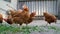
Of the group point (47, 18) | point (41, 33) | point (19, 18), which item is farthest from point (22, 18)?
point (41, 33)

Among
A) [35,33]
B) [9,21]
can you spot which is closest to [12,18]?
[9,21]

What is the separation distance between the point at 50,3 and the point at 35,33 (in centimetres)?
844

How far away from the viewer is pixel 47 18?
12.4 ft

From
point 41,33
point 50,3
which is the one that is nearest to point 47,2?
point 50,3

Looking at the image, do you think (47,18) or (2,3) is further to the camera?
(2,3)

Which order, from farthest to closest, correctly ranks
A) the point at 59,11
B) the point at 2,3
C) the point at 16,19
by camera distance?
1. the point at 59,11
2. the point at 2,3
3. the point at 16,19

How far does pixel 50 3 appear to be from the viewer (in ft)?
34.4

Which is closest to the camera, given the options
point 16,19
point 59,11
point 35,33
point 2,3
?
point 35,33

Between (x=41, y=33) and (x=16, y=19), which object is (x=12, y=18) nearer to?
(x=16, y=19)

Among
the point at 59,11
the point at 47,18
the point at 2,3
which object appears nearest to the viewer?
the point at 47,18

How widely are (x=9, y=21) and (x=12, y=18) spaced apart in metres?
0.08

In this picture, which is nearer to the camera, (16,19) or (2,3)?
(16,19)

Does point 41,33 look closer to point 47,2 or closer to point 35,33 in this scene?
point 35,33

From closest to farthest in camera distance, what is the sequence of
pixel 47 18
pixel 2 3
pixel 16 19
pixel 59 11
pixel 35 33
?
pixel 35 33 < pixel 16 19 < pixel 47 18 < pixel 2 3 < pixel 59 11
